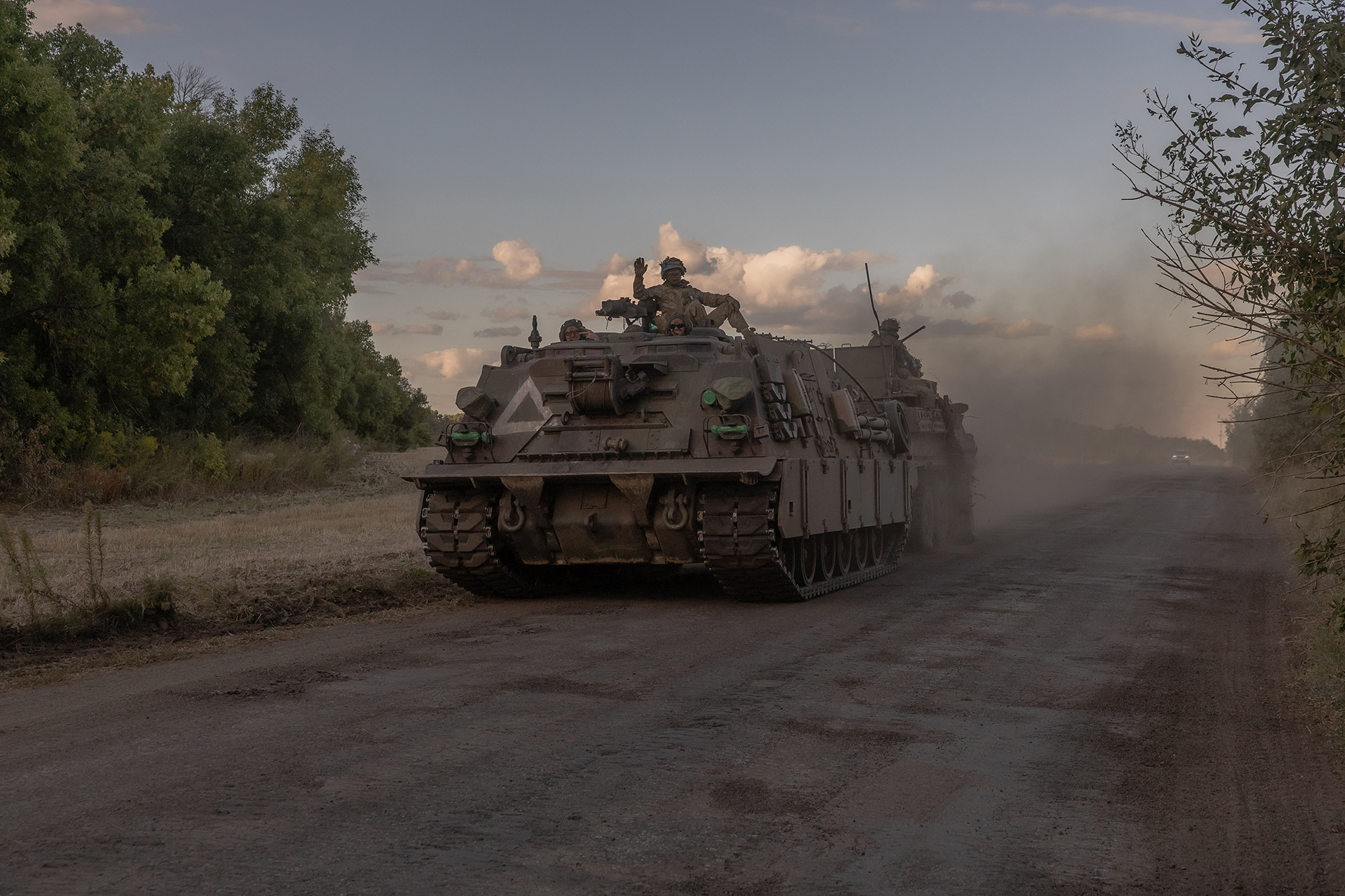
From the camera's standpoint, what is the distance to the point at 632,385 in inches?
492

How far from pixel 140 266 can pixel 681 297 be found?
13.6m

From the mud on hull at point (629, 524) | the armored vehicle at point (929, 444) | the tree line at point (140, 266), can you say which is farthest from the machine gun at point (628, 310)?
Answer: the tree line at point (140, 266)

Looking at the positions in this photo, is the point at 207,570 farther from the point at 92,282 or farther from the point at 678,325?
the point at 92,282

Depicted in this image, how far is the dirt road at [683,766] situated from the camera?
178 inches

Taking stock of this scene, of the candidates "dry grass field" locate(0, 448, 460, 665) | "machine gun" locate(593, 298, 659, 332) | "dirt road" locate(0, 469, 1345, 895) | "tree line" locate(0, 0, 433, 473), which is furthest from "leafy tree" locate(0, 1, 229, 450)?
"dirt road" locate(0, 469, 1345, 895)

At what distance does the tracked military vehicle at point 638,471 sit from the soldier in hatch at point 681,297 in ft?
5.49

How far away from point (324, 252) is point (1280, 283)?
32525 mm

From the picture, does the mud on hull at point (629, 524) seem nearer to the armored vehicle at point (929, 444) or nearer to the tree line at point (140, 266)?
the armored vehicle at point (929, 444)

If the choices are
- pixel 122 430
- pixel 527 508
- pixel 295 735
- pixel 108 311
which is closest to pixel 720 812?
pixel 295 735

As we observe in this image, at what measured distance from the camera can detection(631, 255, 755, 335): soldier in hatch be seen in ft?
50.6

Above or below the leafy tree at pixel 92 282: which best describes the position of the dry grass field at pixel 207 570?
below

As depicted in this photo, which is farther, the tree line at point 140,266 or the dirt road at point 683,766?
the tree line at point 140,266

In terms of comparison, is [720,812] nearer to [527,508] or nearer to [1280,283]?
[1280,283]

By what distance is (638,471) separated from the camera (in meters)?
11.7
